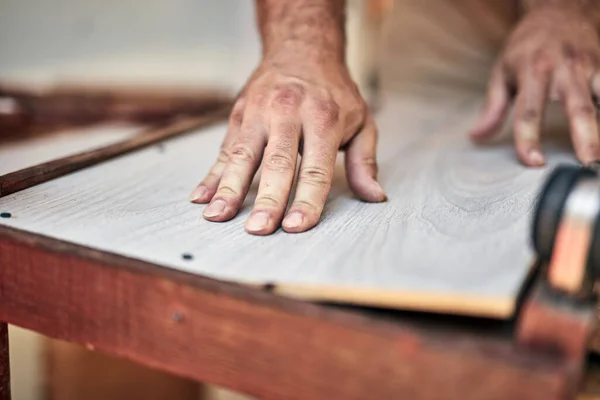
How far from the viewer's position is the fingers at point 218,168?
30.0 inches

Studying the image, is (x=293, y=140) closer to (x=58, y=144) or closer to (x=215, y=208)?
(x=215, y=208)

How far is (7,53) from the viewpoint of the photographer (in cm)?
217

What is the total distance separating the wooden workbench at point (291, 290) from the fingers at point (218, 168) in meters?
0.03

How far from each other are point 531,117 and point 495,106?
0.13m

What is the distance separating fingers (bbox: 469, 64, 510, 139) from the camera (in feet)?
3.56

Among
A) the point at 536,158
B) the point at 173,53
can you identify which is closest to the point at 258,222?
the point at 536,158

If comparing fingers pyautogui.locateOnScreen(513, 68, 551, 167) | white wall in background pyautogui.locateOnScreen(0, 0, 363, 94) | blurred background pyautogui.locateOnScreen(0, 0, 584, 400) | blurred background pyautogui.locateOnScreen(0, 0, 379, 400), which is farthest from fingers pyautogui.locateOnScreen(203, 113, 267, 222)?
white wall in background pyautogui.locateOnScreen(0, 0, 363, 94)

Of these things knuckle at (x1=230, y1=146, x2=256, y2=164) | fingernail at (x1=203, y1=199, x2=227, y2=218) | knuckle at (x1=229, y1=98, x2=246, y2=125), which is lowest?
fingernail at (x1=203, y1=199, x2=227, y2=218)

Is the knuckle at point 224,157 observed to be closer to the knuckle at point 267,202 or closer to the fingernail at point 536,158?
the knuckle at point 267,202

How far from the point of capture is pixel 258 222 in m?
0.66

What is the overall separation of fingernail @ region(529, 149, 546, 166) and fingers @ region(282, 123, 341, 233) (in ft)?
1.21

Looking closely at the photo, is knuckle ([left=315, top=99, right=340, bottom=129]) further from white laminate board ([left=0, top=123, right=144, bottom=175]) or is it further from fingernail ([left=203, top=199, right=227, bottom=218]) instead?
white laminate board ([left=0, top=123, right=144, bottom=175])

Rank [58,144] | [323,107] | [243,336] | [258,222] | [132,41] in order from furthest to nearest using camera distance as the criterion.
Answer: [132,41]
[58,144]
[323,107]
[258,222]
[243,336]

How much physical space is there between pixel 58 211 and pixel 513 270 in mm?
502
